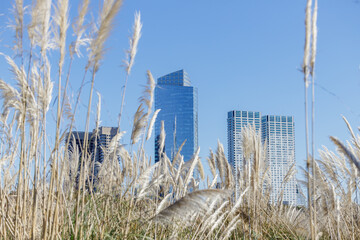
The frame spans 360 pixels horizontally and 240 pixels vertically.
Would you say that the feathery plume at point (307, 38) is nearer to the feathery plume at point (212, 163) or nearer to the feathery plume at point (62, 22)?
the feathery plume at point (62, 22)

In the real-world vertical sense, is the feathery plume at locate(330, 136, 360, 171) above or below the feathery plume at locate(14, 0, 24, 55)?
below

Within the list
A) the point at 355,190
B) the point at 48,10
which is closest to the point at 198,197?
the point at 48,10

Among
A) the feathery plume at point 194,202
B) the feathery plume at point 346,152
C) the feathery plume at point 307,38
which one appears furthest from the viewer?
the feathery plume at point 346,152

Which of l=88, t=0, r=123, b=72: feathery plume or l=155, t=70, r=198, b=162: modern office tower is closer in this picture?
l=88, t=0, r=123, b=72: feathery plume

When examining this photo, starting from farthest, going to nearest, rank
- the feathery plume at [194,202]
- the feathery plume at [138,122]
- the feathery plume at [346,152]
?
1. the feathery plume at [138,122]
2. the feathery plume at [346,152]
3. the feathery plume at [194,202]

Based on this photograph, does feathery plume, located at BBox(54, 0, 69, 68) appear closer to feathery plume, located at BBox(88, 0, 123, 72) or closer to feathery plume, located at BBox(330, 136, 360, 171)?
feathery plume, located at BBox(88, 0, 123, 72)

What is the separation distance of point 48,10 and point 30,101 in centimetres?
60

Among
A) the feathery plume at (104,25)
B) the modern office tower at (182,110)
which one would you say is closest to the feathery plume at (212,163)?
the feathery plume at (104,25)

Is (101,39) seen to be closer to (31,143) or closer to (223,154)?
(31,143)

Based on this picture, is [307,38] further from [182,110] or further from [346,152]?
[182,110]

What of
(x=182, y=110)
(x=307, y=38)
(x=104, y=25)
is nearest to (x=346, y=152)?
(x=307, y=38)

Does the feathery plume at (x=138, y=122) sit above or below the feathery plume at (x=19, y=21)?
below

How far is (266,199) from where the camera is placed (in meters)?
5.11

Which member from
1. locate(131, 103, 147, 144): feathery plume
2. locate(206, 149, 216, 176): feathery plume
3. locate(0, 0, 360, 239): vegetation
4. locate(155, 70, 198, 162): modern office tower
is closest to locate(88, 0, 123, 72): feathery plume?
locate(0, 0, 360, 239): vegetation
